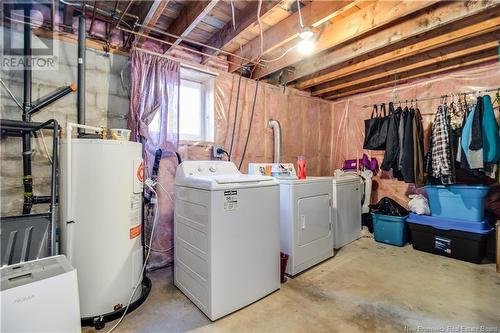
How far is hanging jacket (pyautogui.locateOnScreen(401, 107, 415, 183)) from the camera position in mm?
3145

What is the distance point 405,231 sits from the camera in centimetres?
332

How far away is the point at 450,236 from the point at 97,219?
3610 mm

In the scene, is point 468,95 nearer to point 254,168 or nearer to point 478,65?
point 478,65

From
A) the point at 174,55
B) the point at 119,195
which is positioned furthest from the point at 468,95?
the point at 119,195

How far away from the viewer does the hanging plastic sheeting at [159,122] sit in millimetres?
2369

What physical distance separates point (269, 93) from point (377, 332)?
2.99 meters

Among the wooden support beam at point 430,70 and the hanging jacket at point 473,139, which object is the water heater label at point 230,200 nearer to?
the hanging jacket at point 473,139

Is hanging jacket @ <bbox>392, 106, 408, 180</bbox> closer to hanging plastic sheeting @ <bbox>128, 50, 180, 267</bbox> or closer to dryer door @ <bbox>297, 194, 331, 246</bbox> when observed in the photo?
dryer door @ <bbox>297, 194, 331, 246</bbox>

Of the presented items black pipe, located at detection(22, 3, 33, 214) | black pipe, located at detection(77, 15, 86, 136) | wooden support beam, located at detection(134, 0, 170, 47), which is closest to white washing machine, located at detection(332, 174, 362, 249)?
wooden support beam, located at detection(134, 0, 170, 47)

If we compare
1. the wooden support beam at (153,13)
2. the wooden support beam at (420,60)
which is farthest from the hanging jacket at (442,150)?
the wooden support beam at (153,13)

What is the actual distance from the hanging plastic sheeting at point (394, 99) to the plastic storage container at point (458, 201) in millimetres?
667

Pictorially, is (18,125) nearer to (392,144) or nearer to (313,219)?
(313,219)

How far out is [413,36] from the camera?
98.7 inches

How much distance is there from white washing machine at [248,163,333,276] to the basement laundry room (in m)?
0.02
